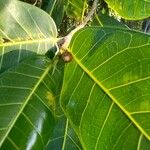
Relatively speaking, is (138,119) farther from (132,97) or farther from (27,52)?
(27,52)

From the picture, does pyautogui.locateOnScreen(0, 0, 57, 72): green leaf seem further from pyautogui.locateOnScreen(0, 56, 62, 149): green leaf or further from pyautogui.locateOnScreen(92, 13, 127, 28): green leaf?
pyautogui.locateOnScreen(92, 13, 127, 28): green leaf

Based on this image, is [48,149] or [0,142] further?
[48,149]

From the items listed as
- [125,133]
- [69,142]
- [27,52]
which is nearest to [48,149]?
[69,142]

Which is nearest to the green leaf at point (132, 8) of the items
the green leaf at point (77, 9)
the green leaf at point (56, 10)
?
the green leaf at point (77, 9)

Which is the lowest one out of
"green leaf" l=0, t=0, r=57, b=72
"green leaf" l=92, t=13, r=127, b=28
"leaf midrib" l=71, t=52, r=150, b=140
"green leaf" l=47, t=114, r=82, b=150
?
"green leaf" l=47, t=114, r=82, b=150

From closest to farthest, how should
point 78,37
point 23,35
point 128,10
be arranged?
point 78,37, point 23,35, point 128,10

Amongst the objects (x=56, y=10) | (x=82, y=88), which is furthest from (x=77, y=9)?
(x=82, y=88)

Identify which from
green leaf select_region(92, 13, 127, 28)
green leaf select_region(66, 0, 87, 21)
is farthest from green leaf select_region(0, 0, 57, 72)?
green leaf select_region(92, 13, 127, 28)
